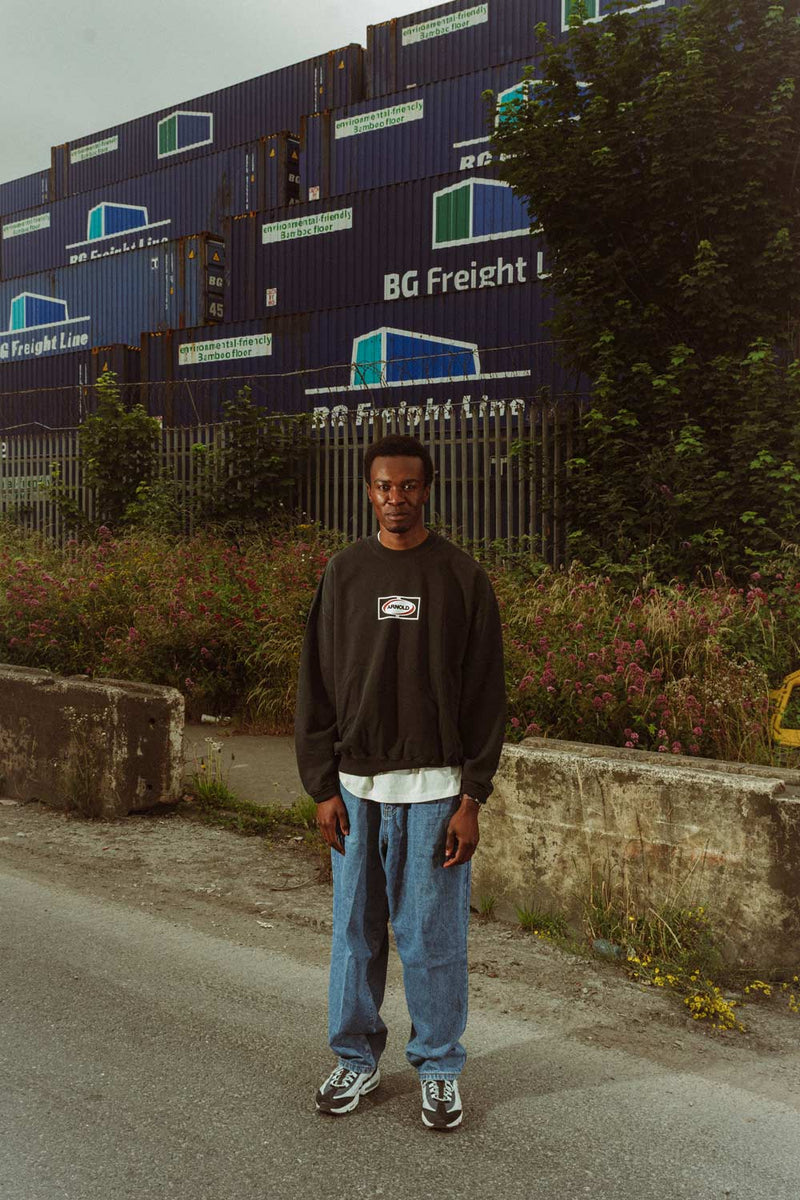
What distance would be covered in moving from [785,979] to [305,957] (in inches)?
72.6

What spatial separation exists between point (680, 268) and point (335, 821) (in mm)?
9281

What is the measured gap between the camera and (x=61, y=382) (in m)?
28.0

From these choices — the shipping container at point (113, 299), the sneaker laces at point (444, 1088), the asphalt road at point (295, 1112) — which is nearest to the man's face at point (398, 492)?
the sneaker laces at point (444, 1088)

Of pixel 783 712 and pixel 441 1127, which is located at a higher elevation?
pixel 783 712

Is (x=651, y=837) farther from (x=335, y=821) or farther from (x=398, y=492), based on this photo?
(x=398, y=492)

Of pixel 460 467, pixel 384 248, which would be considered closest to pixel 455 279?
pixel 384 248

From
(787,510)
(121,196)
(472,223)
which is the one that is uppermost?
(121,196)

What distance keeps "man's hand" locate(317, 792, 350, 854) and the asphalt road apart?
0.79 m

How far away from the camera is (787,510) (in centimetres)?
962

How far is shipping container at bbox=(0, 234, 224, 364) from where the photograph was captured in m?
28.5

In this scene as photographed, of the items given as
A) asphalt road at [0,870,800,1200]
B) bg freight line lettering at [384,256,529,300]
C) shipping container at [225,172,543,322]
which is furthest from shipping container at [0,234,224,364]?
asphalt road at [0,870,800,1200]

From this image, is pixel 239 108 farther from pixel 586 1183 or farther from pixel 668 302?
pixel 586 1183

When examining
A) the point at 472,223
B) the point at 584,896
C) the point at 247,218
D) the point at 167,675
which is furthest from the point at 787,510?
the point at 247,218

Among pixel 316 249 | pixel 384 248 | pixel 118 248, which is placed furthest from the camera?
pixel 118 248
